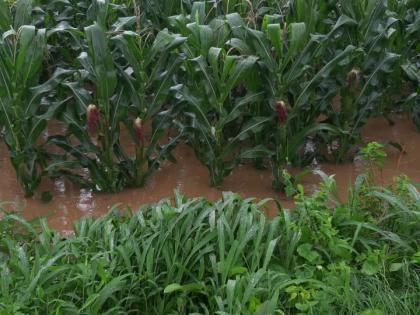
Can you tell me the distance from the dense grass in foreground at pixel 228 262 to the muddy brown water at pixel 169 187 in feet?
2.39

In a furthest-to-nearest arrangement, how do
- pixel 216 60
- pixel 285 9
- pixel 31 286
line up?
pixel 285 9, pixel 216 60, pixel 31 286

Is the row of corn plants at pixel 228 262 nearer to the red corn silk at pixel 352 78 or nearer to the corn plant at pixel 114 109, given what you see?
the corn plant at pixel 114 109

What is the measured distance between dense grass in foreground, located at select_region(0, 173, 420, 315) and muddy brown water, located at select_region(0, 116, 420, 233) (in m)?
0.73

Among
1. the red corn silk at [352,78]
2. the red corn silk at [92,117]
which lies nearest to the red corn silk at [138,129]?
the red corn silk at [92,117]

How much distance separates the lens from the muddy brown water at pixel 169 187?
15.9 ft

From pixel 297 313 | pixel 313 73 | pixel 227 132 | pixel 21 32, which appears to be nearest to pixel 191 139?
pixel 227 132

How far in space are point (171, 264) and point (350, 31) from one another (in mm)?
2462

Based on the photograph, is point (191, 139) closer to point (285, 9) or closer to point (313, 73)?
point (313, 73)

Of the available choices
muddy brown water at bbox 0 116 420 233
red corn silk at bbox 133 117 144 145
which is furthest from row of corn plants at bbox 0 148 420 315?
red corn silk at bbox 133 117 144 145

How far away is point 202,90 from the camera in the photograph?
15.5ft

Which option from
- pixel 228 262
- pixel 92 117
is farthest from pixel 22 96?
pixel 228 262

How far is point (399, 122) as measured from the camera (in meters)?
5.92

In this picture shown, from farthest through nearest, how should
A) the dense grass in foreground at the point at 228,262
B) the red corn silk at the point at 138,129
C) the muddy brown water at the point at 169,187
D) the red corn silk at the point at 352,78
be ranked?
1. the red corn silk at the point at 352,78
2. the muddy brown water at the point at 169,187
3. the red corn silk at the point at 138,129
4. the dense grass in foreground at the point at 228,262

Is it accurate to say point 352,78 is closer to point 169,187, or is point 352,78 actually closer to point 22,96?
point 169,187
